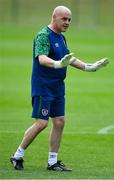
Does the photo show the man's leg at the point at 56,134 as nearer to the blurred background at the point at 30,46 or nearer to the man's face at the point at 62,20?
the man's face at the point at 62,20

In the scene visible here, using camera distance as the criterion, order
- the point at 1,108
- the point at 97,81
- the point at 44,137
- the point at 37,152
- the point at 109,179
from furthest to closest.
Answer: the point at 97,81 → the point at 1,108 → the point at 44,137 → the point at 37,152 → the point at 109,179

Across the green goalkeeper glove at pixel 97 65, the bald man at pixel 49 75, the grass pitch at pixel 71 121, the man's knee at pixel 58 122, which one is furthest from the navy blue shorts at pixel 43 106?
the grass pitch at pixel 71 121

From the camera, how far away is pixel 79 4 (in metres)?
58.9

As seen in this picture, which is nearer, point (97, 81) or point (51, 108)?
point (51, 108)

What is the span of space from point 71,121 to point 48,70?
6077 millimetres

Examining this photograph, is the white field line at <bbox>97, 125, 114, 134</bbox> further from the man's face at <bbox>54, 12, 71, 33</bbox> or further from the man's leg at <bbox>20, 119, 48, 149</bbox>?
the man's face at <bbox>54, 12, 71, 33</bbox>

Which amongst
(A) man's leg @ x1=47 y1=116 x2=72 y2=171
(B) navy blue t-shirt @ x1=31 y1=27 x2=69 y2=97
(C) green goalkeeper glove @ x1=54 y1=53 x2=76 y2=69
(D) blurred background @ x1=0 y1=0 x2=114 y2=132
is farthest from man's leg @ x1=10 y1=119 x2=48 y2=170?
(D) blurred background @ x1=0 y1=0 x2=114 y2=132

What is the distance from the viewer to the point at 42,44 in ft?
45.2

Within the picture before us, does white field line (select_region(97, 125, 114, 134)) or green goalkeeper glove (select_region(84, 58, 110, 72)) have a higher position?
green goalkeeper glove (select_region(84, 58, 110, 72))

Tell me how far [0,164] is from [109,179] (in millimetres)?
1921

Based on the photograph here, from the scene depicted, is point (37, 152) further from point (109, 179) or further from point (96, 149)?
point (109, 179)

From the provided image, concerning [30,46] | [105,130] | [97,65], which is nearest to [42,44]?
[97,65]

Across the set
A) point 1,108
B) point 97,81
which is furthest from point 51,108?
point 97,81

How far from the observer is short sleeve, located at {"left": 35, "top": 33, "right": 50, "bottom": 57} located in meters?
13.7
